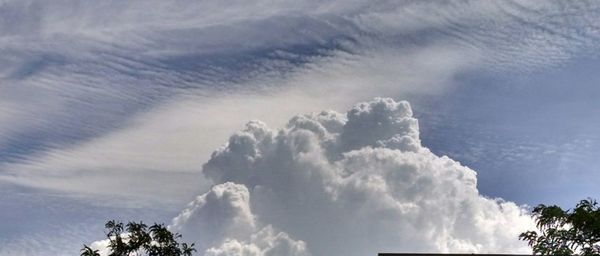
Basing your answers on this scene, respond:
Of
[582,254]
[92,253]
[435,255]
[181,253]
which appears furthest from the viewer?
[181,253]

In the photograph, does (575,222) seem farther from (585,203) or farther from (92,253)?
(92,253)

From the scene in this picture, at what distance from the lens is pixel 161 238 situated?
245 feet

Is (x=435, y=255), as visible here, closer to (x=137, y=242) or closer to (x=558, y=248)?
(x=558, y=248)

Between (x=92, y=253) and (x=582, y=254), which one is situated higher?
(x=92, y=253)

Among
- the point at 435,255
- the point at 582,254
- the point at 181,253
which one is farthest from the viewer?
the point at 181,253

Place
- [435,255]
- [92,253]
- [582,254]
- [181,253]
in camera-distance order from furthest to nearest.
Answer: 1. [181,253]
2. [92,253]
3. [435,255]
4. [582,254]

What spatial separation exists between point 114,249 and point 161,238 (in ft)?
17.2

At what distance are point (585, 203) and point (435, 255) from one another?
1370cm

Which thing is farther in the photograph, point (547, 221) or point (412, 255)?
point (412, 255)

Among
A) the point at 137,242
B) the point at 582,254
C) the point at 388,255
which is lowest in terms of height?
the point at 582,254

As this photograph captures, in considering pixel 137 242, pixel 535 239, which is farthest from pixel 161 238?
pixel 535 239

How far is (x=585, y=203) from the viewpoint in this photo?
48.8 m

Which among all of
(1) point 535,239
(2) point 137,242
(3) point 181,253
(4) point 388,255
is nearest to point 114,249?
(2) point 137,242

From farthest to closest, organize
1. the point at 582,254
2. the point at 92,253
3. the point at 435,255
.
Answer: the point at 92,253 < the point at 435,255 < the point at 582,254
